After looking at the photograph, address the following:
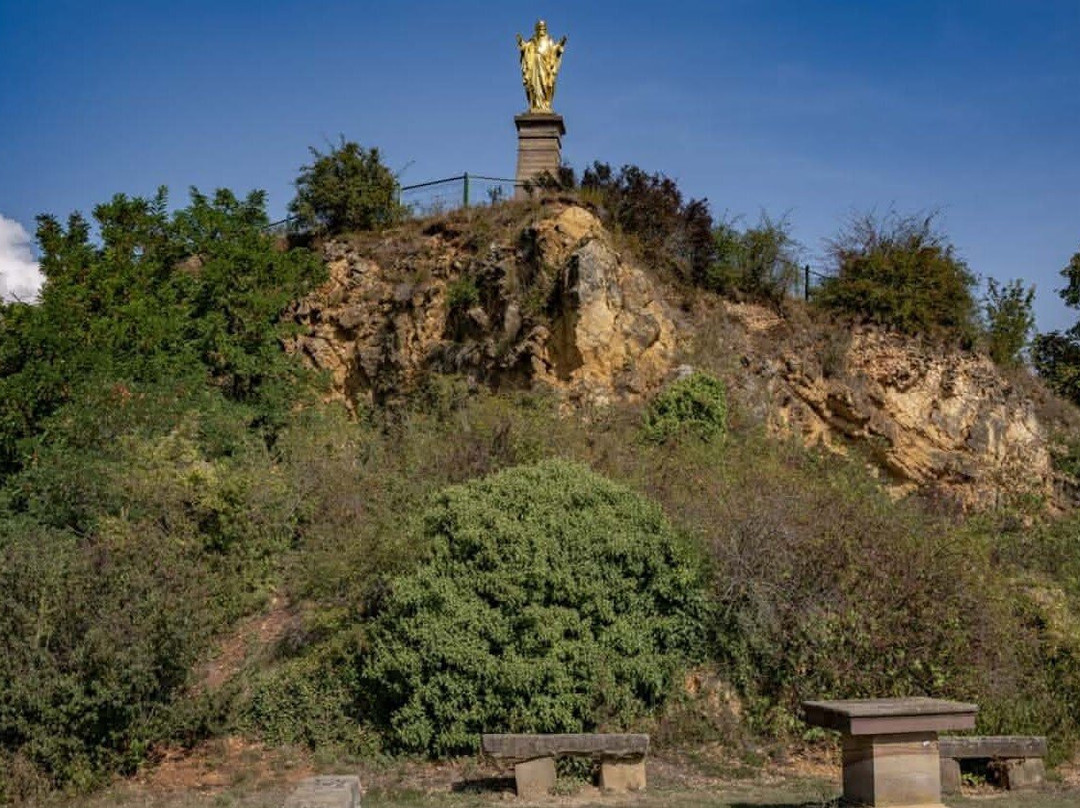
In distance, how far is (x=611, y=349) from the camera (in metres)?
17.9

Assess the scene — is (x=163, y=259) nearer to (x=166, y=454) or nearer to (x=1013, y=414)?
(x=166, y=454)

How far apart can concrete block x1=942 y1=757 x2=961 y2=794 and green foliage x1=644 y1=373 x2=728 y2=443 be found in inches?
283

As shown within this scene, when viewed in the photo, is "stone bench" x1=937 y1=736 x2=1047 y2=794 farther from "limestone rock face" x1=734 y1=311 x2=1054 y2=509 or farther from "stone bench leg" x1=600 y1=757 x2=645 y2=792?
"limestone rock face" x1=734 y1=311 x2=1054 y2=509

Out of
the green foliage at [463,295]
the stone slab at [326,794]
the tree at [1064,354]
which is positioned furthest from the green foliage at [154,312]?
the tree at [1064,354]

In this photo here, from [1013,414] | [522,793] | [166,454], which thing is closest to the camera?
[522,793]

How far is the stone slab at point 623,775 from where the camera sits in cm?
969

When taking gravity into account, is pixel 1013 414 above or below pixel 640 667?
above

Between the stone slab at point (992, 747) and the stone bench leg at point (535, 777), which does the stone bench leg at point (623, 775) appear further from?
the stone slab at point (992, 747)

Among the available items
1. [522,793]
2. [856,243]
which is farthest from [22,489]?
[856,243]

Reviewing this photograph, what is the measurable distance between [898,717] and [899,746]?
9.7 inches

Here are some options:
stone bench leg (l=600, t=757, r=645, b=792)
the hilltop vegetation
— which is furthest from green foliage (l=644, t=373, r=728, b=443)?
stone bench leg (l=600, t=757, r=645, b=792)

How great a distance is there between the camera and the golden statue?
71.2 feet

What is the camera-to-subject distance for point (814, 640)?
11367 mm

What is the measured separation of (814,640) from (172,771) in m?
6.21
